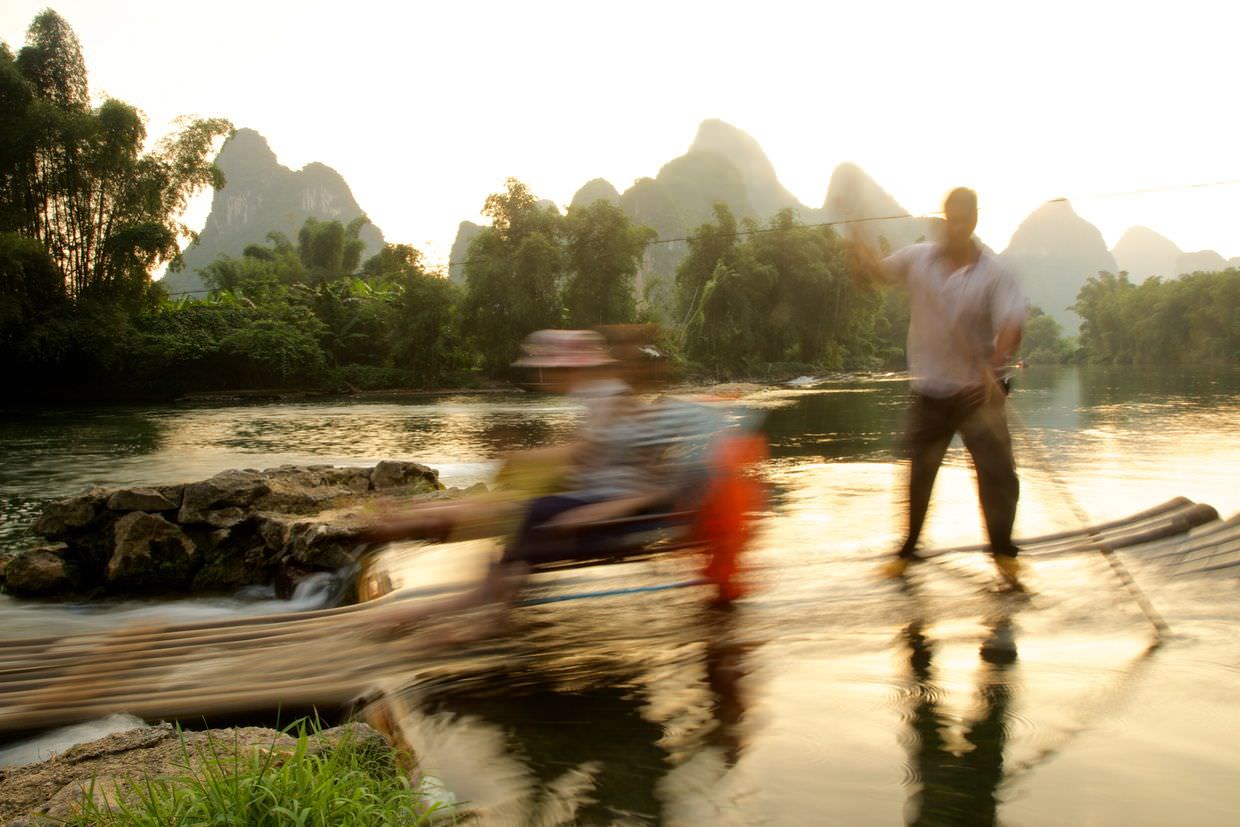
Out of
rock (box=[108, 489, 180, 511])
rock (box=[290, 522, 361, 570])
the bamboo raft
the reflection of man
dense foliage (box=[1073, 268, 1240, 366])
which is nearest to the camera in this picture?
the reflection of man

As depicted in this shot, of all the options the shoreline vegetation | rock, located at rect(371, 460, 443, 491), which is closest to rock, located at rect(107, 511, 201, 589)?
rock, located at rect(371, 460, 443, 491)

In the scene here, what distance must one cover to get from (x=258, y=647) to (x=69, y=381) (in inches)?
1719

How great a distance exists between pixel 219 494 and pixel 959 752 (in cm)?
754

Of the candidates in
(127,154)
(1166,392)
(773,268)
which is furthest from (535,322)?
(1166,392)

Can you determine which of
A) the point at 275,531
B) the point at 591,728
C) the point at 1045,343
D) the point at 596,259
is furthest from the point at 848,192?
the point at 1045,343

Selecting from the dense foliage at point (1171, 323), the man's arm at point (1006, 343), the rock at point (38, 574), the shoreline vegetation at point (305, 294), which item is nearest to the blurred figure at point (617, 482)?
the man's arm at point (1006, 343)

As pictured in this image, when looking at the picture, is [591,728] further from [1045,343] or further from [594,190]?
[594,190]

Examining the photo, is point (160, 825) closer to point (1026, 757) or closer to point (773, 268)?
point (1026, 757)

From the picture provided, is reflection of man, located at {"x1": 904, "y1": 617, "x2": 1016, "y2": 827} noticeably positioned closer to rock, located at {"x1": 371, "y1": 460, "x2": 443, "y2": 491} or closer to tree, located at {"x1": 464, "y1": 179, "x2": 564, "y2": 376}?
rock, located at {"x1": 371, "y1": 460, "x2": 443, "y2": 491}

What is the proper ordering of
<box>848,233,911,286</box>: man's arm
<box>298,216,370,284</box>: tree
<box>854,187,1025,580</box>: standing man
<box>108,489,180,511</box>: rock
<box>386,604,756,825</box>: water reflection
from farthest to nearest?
<box>298,216,370,284</box>: tree, <box>108,489,180,511</box>: rock, <box>848,233,911,286</box>: man's arm, <box>854,187,1025,580</box>: standing man, <box>386,604,756,825</box>: water reflection

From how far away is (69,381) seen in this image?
40.8 meters

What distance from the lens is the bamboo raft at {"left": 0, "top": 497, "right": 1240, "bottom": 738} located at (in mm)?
3656

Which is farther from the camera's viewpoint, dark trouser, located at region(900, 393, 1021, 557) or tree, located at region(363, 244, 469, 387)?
tree, located at region(363, 244, 469, 387)

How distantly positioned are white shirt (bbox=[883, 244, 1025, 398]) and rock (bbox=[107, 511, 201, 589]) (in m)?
6.49
